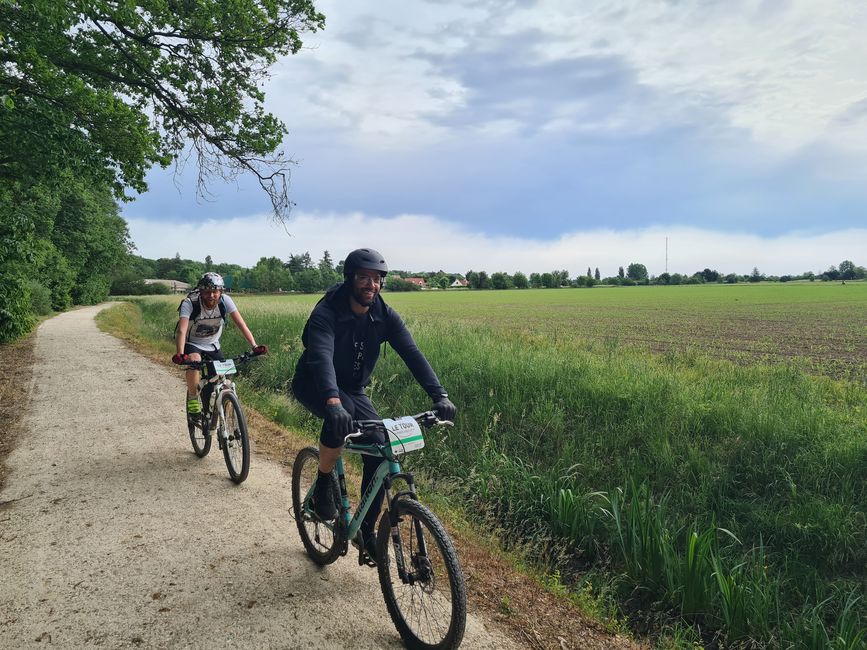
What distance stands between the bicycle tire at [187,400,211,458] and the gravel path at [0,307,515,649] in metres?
0.12

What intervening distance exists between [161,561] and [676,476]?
207 inches

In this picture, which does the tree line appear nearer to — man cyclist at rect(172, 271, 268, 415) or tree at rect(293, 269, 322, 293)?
tree at rect(293, 269, 322, 293)

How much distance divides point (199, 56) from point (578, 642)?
13258 millimetres

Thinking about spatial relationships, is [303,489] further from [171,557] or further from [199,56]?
[199,56]

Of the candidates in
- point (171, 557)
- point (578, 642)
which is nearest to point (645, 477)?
point (578, 642)

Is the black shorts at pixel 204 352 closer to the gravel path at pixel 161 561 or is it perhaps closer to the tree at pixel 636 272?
the gravel path at pixel 161 561

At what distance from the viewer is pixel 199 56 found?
1153cm

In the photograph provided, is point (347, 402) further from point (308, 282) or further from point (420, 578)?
point (308, 282)

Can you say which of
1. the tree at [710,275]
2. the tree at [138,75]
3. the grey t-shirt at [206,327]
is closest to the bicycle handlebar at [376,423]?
the grey t-shirt at [206,327]

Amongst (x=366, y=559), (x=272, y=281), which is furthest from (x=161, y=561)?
(x=272, y=281)

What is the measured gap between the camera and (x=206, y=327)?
553 centimetres

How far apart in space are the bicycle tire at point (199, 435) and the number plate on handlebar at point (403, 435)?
147 inches

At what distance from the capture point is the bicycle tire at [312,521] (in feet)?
10.8

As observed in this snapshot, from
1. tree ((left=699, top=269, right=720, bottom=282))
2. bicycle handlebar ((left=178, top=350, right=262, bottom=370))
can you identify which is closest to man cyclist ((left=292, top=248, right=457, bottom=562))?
bicycle handlebar ((left=178, top=350, right=262, bottom=370))
